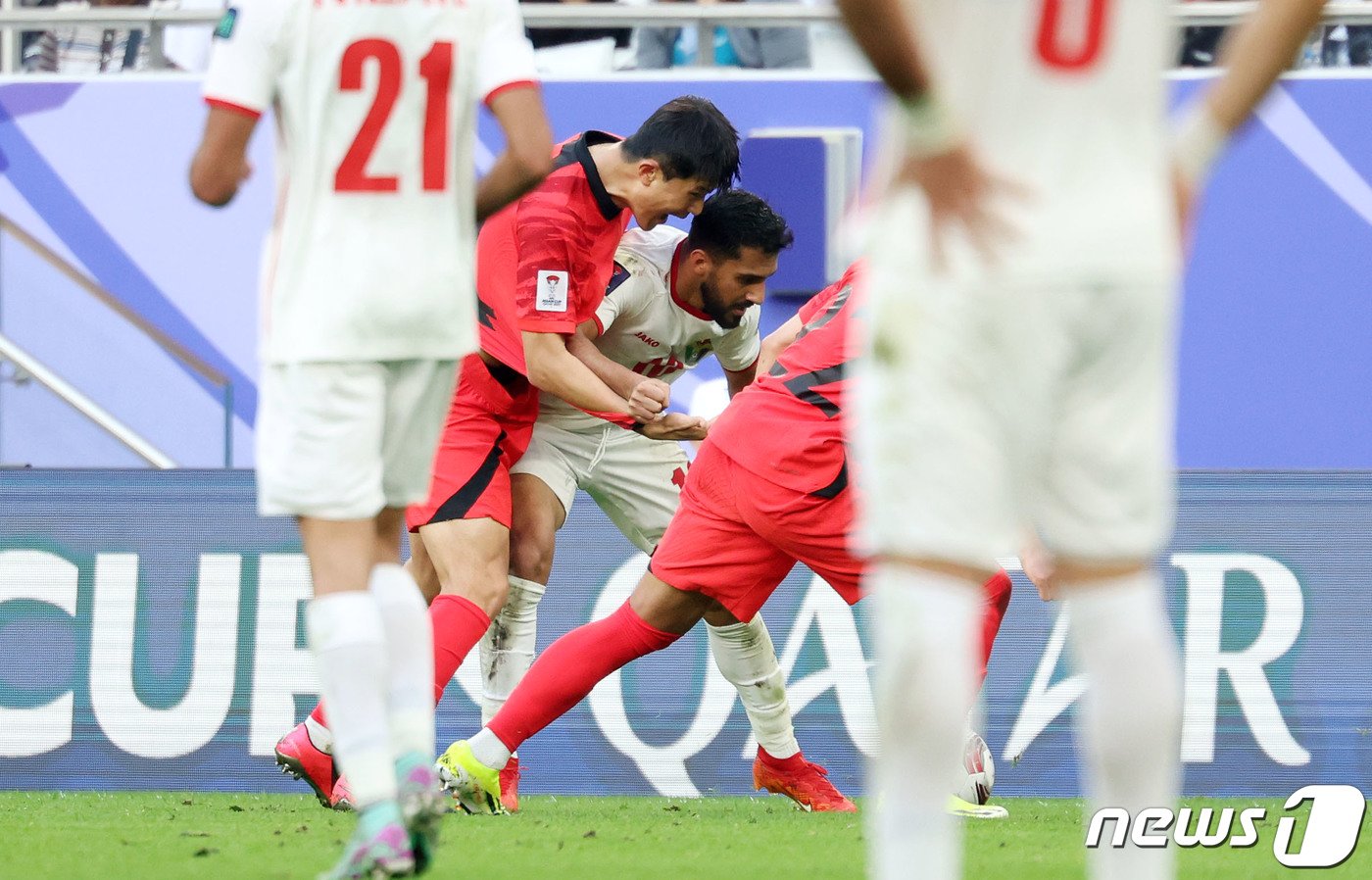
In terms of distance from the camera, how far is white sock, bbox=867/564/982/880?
2094 millimetres

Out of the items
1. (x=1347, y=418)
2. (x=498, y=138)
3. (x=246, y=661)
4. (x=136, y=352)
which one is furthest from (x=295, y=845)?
(x=1347, y=418)

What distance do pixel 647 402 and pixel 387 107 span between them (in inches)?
68.2

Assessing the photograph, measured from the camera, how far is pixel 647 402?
4.85 meters

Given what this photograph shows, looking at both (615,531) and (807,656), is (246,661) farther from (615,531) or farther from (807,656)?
(807,656)

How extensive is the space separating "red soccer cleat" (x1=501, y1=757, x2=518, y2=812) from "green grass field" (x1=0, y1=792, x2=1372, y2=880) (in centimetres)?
11

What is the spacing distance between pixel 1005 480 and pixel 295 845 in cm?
225

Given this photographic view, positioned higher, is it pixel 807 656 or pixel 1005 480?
pixel 1005 480

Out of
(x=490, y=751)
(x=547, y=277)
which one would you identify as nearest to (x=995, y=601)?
(x=490, y=751)

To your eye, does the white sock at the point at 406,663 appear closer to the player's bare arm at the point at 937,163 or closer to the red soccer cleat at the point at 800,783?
the player's bare arm at the point at 937,163

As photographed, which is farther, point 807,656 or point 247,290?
point 247,290

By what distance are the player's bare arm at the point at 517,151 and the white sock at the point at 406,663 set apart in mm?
716

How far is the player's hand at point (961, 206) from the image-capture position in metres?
2.04

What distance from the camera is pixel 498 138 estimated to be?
29.1 feet

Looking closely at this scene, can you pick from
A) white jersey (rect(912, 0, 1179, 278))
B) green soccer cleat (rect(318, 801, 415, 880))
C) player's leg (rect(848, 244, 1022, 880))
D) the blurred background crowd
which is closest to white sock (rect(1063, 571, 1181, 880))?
player's leg (rect(848, 244, 1022, 880))
